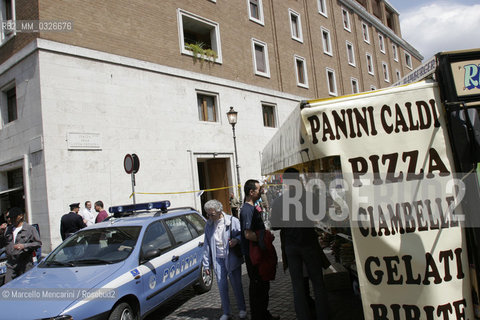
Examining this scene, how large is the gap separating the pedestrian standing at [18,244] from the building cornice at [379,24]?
2933 cm

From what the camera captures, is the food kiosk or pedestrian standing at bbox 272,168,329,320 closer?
the food kiosk

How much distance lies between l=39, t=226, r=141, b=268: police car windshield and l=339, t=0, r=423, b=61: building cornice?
29.4m

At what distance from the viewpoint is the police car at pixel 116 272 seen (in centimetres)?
382

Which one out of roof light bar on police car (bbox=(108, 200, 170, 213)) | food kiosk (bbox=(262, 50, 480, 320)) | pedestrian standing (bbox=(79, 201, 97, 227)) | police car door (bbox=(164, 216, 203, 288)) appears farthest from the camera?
pedestrian standing (bbox=(79, 201, 97, 227))

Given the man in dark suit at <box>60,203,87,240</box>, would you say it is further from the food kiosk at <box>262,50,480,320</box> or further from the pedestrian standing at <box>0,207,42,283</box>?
the food kiosk at <box>262,50,480,320</box>

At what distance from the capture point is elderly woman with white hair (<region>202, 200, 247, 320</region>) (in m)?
4.81

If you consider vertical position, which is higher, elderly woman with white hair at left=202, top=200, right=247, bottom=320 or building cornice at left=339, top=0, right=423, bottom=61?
building cornice at left=339, top=0, right=423, bottom=61

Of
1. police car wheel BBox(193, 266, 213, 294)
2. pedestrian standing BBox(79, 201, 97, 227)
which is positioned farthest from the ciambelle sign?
pedestrian standing BBox(79, 201, 97, 227)

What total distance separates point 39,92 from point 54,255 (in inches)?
290

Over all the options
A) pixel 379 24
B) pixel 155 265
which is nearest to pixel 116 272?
pixel 155 265

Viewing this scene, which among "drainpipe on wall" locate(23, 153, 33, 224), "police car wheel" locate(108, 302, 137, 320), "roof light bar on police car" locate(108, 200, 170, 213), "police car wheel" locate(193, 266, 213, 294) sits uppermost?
"drainpipe on wall" locate(23, 153, 33, 224)

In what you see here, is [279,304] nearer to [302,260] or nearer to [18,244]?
[302,260]

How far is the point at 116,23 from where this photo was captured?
42.3ft

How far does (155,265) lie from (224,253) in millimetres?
1013
